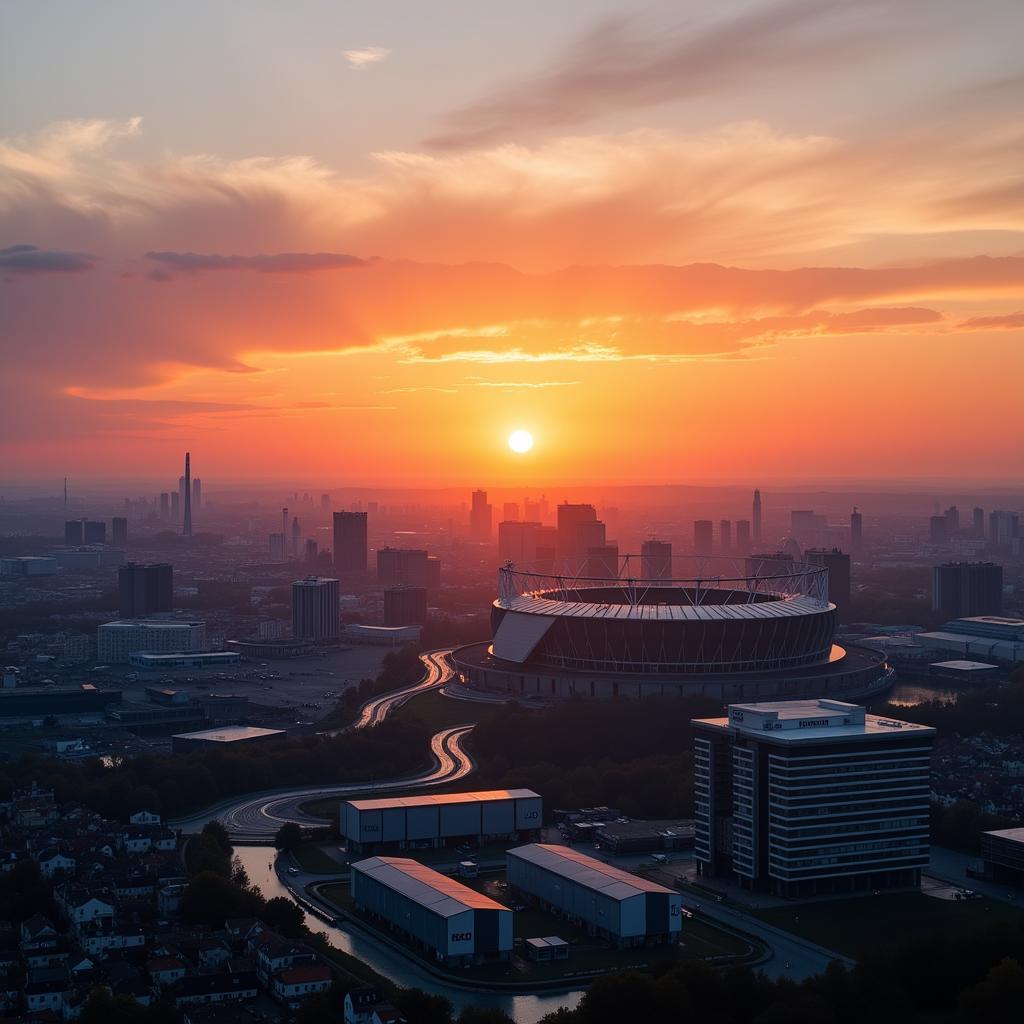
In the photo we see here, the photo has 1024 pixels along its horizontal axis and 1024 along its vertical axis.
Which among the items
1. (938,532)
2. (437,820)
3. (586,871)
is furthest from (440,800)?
(938,532)

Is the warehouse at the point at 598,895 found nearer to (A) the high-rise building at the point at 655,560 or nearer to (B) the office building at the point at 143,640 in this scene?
(B) the office building at the point at 143,640

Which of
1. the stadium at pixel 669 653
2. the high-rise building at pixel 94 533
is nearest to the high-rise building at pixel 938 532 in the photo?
the high-rise building at pixel 94 533

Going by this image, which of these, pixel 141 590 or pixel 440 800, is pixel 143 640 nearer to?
pixel 141 590

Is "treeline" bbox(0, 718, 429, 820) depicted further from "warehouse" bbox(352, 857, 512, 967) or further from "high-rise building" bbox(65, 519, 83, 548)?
"high-rise building" bbox(65, 519, 83, 548)

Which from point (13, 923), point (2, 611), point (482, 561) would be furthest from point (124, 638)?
point (482, 561)

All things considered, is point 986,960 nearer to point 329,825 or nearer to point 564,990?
point 564,990
